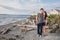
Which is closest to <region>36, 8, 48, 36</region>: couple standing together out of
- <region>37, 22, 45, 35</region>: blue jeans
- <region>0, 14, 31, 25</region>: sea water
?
<region>37, 22, 45, 35</region>: blue jeans

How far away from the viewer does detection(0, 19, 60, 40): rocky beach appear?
2.02 metres

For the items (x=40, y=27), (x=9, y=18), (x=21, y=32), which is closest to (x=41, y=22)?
(x=40, y=27)

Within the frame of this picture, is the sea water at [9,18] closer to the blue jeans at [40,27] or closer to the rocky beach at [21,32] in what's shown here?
the rocky beach at [21,32]

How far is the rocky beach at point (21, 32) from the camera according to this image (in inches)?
79.7

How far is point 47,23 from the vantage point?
2.04 m

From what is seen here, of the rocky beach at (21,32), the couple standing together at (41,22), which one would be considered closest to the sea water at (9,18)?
the rocky beach at (21,32)

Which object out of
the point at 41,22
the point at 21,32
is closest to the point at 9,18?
the point at 21,32

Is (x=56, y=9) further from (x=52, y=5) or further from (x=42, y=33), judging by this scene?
(x=42, y=33)

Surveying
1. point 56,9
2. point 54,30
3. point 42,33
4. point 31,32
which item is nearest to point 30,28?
point 31,32

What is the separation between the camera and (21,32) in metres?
2.07

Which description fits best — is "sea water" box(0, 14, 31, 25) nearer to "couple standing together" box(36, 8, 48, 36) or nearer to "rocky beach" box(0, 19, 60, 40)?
"rocky beach" box(0, 19, 60, 40)

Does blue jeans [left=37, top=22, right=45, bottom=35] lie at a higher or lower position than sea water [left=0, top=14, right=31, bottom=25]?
lower

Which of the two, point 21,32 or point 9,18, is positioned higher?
point 9,18

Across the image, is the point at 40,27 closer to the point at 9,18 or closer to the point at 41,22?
the point at 41,22
